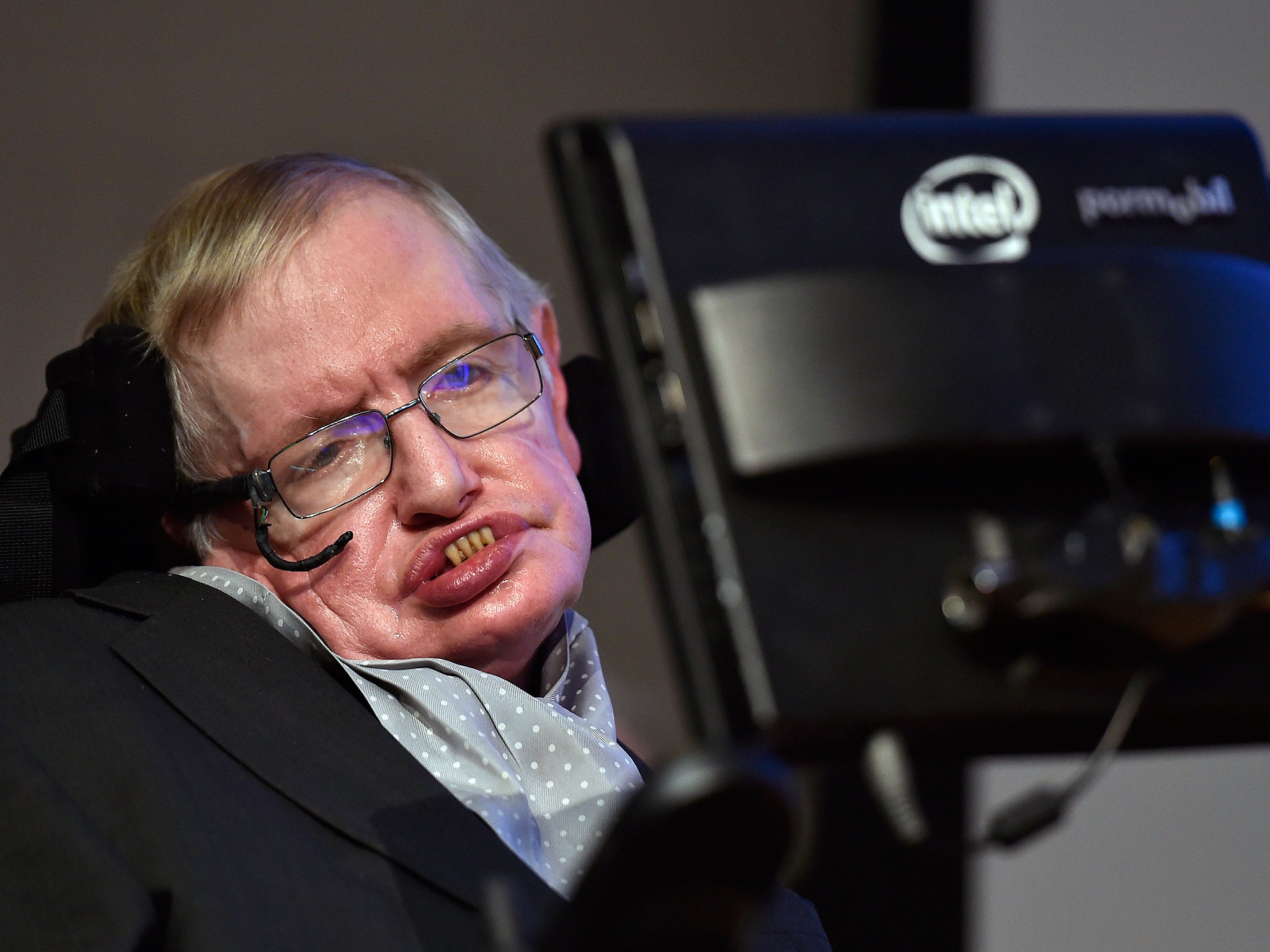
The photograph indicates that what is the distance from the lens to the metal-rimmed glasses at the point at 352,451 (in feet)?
3.89

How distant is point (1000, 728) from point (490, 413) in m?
0.79

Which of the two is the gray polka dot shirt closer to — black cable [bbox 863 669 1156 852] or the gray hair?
the gray hair

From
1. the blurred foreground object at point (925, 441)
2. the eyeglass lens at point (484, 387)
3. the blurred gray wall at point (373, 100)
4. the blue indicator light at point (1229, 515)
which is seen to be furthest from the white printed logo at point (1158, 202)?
the blurred gray wall at point (373, 100)

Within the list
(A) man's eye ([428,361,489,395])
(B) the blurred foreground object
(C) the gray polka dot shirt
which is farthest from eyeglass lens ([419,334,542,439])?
(B) the blurred foreground object

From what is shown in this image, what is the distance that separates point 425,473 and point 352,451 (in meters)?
0.10

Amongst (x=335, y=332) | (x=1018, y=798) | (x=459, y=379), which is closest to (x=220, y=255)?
(x=335, y=332)

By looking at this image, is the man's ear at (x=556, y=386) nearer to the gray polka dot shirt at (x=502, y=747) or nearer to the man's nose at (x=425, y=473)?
the man's nose at (x=425, y=473)

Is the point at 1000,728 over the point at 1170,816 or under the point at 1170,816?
over

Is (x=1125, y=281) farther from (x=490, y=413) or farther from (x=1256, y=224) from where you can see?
(x=490, y=413)

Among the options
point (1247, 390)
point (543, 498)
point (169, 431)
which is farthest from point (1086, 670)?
point (169, 431)

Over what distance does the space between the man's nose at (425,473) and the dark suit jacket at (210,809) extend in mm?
183

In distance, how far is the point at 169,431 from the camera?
4.02 ft

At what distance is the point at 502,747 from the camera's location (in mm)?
1112

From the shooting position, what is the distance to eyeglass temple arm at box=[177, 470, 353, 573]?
3.85 feet
